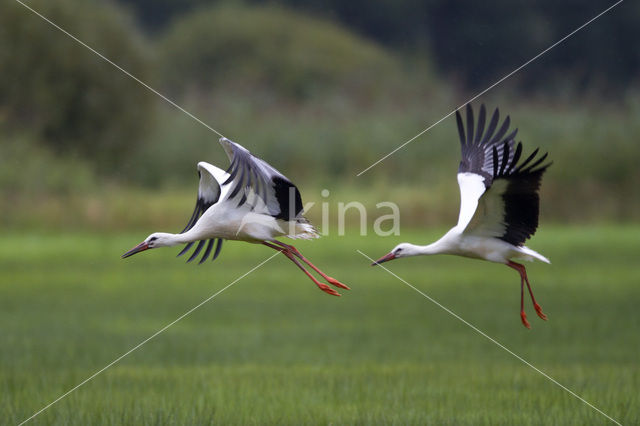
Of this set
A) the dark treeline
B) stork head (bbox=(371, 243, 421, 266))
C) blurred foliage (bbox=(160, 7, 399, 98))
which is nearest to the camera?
stork head (bbox=(371, 243, 421, 266))

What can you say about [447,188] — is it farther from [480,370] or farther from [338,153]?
[480,370]

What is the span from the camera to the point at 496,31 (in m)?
43.7

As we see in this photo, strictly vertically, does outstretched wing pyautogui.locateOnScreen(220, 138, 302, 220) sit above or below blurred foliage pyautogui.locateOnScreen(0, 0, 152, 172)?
below

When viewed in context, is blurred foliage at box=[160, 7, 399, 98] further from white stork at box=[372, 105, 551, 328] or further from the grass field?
white stork at box=[372, 105, 551, 328]

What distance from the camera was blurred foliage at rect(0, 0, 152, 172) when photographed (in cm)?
3005

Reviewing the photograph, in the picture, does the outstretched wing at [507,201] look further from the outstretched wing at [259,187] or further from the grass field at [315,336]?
the grass field at [315,336]

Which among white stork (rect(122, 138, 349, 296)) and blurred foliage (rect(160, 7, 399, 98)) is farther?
blurred foliage (rect(160, 7, 399, 98))

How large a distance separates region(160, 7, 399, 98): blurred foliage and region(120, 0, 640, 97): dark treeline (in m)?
1.29

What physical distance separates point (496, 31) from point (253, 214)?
119ft

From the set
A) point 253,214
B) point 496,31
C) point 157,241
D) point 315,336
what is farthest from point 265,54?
point 253,214

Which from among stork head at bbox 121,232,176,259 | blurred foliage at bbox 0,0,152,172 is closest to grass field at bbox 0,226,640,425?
stork head at bbox 121,232,176,259

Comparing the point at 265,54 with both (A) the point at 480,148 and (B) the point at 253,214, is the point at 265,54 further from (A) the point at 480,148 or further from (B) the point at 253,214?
(B) the point at 253,214

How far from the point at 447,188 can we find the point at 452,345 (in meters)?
10.2

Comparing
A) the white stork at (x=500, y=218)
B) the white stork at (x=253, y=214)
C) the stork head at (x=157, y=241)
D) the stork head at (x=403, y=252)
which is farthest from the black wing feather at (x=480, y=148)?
the stork head at (x=157, y=241)
